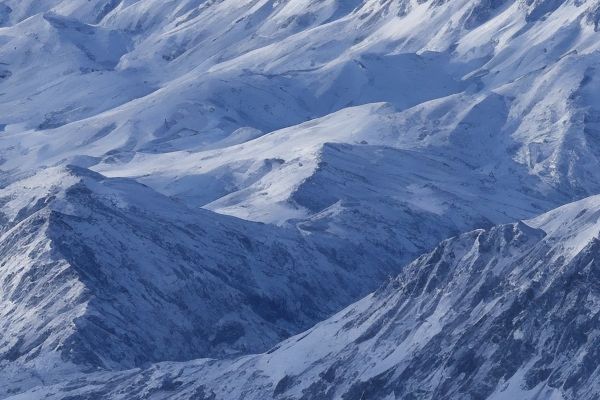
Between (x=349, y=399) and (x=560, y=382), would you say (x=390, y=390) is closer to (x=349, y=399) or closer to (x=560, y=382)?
(x=349, y=399)

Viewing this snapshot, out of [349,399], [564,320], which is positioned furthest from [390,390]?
[564,320]

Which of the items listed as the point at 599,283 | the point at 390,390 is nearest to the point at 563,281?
the point at 599,283

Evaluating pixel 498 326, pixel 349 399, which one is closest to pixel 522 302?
pixel 498 326

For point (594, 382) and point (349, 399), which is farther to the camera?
point (349, 399)

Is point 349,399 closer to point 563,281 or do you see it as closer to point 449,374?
point 449,374

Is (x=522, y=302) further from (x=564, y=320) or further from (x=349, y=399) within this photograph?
(x=349, y=399)

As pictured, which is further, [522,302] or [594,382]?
[522,302]
